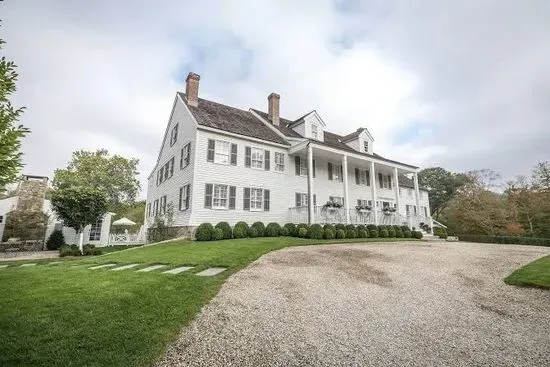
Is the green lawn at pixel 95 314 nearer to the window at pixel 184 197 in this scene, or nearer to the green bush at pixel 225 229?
the green bush at pixel 225 229

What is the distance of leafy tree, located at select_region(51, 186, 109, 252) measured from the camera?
53.5 feet

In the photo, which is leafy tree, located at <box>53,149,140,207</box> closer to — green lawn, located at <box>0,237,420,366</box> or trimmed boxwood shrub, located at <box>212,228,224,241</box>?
trimmed boxwood shrub, located at <box>212,228,224,241</box>

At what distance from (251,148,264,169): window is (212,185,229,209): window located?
2813mm

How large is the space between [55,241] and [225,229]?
13.8m

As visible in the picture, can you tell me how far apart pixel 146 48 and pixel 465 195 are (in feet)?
128

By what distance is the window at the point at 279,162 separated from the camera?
65.5ft

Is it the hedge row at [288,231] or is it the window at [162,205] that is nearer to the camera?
the hedge row at [288,231]

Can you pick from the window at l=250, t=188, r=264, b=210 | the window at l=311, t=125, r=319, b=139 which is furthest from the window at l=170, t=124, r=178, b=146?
the window at l=311, t=125, r=319, b=139

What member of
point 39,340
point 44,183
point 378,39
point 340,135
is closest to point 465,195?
point 340,135

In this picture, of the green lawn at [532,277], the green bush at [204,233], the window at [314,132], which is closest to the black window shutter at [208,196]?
the green bush at [204,233]

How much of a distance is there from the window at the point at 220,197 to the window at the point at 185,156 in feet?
8.98

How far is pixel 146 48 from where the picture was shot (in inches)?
396

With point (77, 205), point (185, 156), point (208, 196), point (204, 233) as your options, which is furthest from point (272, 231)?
point (77, 205)

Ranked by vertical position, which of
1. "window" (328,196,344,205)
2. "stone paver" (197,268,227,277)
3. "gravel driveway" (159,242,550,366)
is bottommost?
"gravel driveway" (159,242,550,366)
